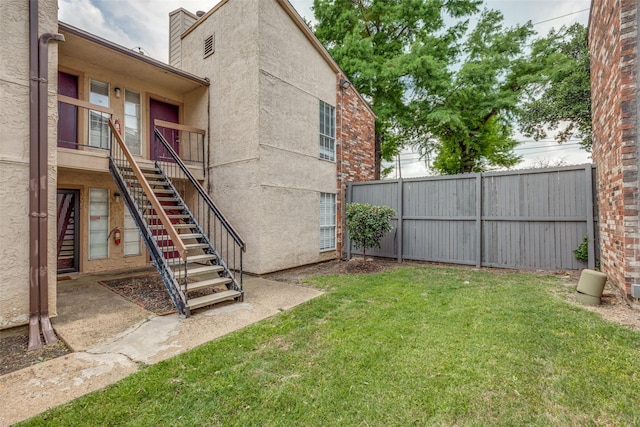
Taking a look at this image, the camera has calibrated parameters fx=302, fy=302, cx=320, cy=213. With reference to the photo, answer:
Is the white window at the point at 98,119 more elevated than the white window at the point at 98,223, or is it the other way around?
the white window at the point at 98,119

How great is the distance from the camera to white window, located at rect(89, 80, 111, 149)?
22.7ft

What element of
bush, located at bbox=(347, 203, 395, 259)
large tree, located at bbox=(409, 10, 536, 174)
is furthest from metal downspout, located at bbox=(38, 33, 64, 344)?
large tree, located at bbox=(409, 10, 536, 174)

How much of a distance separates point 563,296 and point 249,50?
7546mm

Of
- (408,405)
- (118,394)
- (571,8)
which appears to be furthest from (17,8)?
(571,8)

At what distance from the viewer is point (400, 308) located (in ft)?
13.9

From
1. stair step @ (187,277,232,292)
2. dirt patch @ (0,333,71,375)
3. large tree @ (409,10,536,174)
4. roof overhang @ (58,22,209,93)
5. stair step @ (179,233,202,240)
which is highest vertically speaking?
large tree @ (409,10,536,174)

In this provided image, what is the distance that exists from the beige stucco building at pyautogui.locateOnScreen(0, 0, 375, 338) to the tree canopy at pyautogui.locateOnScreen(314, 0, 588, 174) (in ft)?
14.6

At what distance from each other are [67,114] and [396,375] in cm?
815

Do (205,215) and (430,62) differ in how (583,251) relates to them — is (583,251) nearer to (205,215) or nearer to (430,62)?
(430,62)

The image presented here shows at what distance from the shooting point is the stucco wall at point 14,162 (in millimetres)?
3410

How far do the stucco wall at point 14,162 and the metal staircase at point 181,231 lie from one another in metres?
1.40

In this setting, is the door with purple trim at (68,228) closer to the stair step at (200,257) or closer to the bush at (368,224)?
the stair step at (200,257)

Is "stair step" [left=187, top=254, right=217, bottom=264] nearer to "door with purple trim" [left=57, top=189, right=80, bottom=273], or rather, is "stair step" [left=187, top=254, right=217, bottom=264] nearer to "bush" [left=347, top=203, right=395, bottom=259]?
"bush" [left=347, top=203, right=395, bottom=259]

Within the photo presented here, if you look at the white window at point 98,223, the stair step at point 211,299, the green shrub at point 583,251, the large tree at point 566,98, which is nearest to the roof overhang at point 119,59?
the white window at point 98,223
